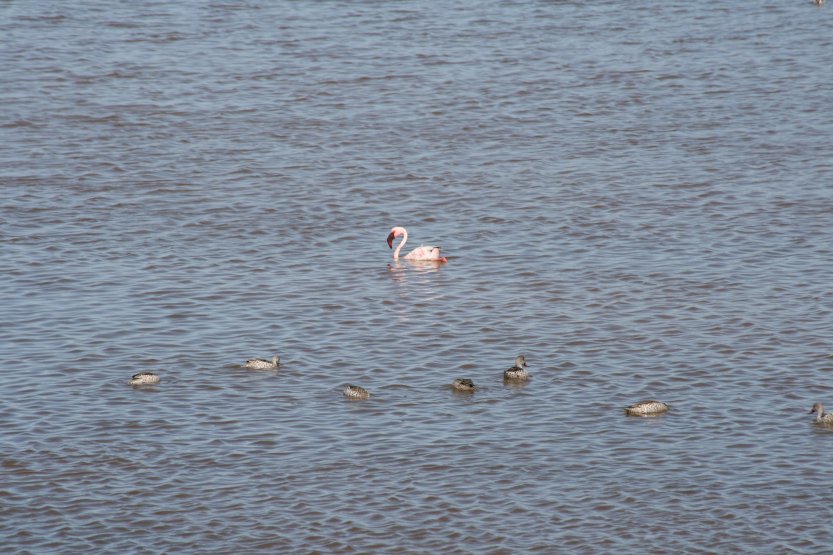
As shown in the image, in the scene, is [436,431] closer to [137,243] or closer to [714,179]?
[137,243]

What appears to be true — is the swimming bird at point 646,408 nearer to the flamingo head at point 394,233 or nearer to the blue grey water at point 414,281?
the blue grey water at point 414,281

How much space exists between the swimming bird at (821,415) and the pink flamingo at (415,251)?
9.70 meters

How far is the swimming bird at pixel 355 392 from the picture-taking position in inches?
815

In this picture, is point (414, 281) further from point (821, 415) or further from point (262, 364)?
point (821, 415)

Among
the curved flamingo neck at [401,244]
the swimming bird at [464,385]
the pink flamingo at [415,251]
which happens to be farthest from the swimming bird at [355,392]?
the curved flamingo neck at [401,244]

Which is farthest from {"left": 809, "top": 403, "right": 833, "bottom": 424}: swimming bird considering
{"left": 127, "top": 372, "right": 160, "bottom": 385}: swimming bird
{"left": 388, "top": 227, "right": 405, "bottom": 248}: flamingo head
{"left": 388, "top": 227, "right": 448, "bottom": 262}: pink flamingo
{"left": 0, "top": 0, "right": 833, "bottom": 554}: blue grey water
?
{"left": 388, "top": 227, "right": 405, "bottom": 248}: flamingo head

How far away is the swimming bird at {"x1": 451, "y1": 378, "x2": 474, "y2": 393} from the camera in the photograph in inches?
822

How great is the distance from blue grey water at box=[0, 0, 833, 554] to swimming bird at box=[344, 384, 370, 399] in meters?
0.24

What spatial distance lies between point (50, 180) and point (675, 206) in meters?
14.7

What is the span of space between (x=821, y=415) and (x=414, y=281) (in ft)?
31.0

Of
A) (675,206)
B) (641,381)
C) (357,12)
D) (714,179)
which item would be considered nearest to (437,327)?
(641,381)

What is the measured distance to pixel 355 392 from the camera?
2070cm

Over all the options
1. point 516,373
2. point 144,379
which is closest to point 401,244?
point 516,373

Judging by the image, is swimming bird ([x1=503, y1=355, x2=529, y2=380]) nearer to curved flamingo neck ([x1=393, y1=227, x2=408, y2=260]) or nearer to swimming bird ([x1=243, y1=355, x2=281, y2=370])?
swimming bird ([x1=243, y1=355, x2=281, y2=370])
